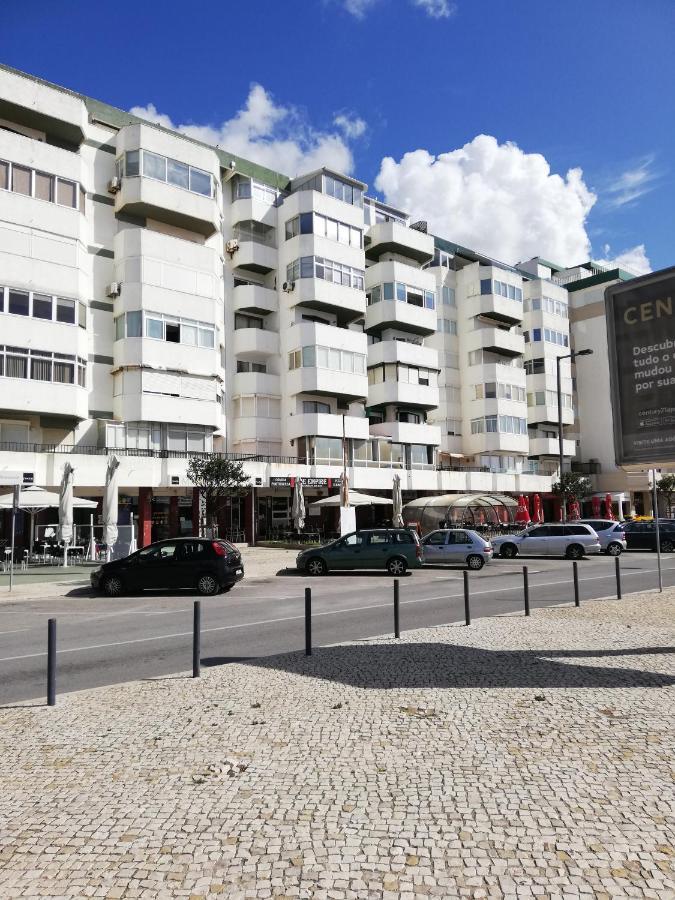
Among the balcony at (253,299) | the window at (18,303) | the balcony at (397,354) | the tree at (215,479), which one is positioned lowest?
the tree at (215,479)

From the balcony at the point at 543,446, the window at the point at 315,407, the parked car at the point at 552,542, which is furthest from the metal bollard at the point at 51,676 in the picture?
the balcony at the point at 543,446

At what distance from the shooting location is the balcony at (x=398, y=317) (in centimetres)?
5022

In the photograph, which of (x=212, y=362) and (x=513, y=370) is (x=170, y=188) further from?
(x=513, y=370)

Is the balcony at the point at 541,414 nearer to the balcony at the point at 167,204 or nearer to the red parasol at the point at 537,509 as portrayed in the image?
the red parasol at the point at 537,509

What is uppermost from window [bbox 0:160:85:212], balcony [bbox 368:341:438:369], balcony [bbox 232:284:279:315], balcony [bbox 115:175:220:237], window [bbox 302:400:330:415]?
balcony [bbox 115:175:220:237]

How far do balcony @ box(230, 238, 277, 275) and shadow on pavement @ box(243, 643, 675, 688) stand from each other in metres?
37.6

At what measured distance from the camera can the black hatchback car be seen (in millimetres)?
19891

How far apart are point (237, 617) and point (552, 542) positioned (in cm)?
1890

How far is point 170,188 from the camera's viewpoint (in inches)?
1535

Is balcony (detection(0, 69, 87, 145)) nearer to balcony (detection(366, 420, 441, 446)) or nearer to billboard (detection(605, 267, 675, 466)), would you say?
balcony (detection(366, 420, 441, 446))

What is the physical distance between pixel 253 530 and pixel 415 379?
753 inches

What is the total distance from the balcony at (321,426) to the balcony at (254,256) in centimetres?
1032

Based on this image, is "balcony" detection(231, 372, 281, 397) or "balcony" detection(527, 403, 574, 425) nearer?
"balcony" detection(231, 372, 281, 397)

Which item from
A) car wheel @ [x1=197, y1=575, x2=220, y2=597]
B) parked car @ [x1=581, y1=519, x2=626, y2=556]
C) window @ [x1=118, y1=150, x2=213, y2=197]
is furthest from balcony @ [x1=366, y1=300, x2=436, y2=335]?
car wheel @ [x1=197, y1=575, x2=220, y2=597]
